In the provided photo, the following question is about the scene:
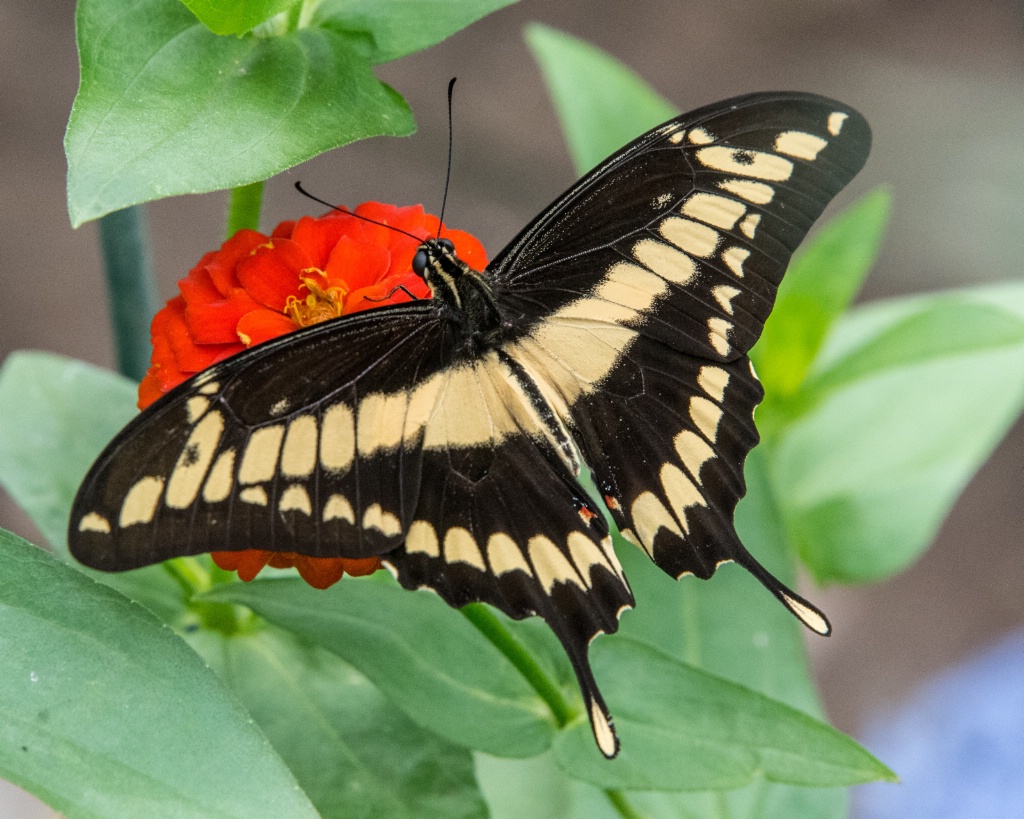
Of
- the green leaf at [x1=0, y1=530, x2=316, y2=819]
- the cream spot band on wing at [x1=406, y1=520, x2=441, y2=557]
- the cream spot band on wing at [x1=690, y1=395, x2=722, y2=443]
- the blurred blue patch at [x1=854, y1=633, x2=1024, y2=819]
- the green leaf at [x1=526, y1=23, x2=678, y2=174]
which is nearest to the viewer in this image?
the green leaf at [x1=0, y1=530, x2=316, y2=819]

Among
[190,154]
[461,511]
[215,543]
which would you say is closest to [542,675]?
[461,511]

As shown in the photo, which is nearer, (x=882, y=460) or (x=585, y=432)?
(x=585, y=432)

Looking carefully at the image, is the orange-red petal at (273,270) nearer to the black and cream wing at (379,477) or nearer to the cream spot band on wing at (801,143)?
the black and cream wing at (379,477)

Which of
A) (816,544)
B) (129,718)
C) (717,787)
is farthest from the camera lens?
(816,544)

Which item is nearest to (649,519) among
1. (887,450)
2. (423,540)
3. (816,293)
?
(423,540)

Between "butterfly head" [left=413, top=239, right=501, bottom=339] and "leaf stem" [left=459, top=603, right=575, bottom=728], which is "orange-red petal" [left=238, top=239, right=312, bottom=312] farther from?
"leaf stem" [left=459, top=603, right=575, bottom=728]

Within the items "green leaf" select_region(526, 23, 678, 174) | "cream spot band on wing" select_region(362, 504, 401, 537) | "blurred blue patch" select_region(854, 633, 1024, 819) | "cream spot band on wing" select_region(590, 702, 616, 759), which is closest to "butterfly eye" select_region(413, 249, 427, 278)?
"cream spot band on wing" select_region(362, 504, 401, 537)

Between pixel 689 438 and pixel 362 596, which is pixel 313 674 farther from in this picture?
pixel 689 438
